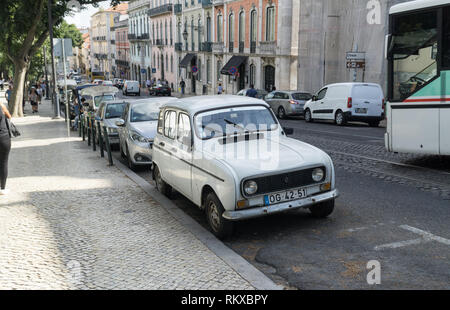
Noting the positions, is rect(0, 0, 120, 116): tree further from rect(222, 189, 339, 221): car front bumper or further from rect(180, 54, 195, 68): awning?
rect(180, 54, 195, 68): awning

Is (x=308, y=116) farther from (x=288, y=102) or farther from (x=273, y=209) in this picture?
(x=273, y=209)

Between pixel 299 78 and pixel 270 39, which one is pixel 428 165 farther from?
pixel 270 39

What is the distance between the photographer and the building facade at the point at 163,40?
215 ft

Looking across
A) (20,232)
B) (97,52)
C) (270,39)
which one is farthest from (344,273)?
(97,52)

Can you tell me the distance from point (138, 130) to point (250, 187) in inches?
250

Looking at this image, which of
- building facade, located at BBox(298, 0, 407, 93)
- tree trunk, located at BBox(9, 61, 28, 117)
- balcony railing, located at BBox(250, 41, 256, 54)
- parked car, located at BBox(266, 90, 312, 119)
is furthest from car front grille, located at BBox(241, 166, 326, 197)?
balcony railing, located at BBox(250, 41, 256, 54)

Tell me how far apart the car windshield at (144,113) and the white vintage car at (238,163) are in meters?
4.22

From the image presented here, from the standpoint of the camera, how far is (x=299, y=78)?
3462 centimetres

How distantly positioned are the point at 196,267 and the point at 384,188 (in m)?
4.56

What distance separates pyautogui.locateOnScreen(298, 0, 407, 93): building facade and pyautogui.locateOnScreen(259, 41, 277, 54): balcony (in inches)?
133

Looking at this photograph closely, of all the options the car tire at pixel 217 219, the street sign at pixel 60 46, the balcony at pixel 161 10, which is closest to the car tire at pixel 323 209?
the car tire at pixel 217 219

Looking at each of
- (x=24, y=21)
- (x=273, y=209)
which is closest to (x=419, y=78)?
(x=273, y=209)

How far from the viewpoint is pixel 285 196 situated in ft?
20.6
